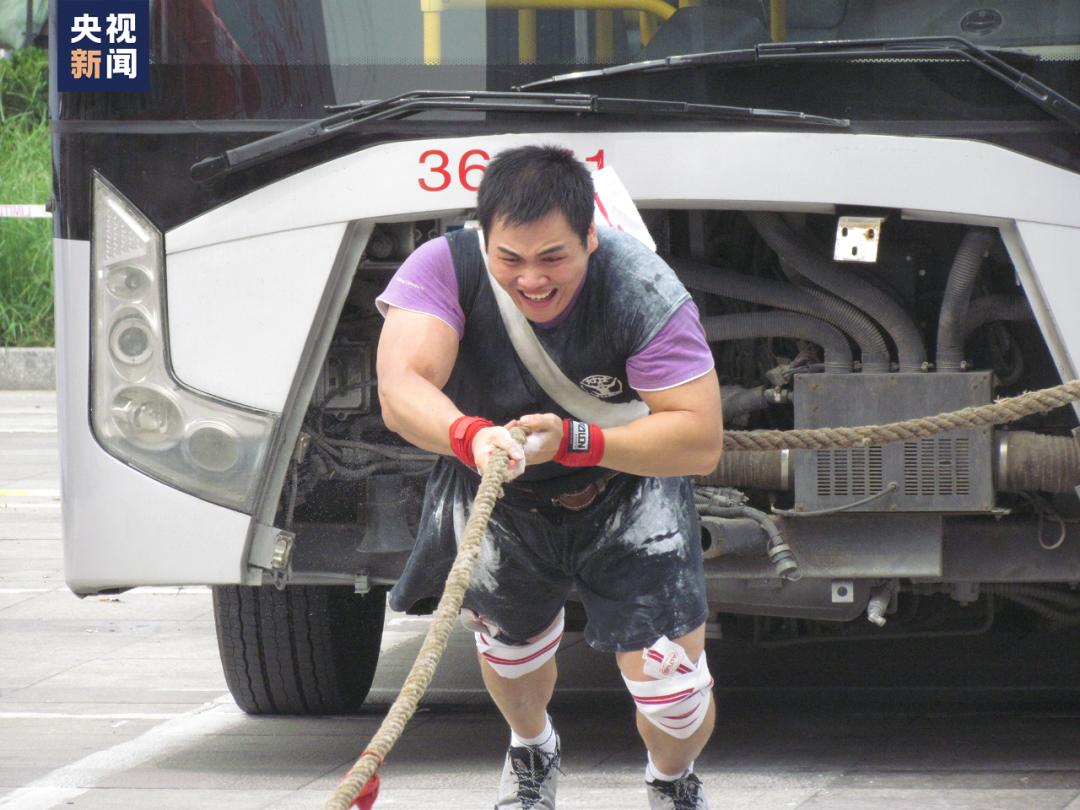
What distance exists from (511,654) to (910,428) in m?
1.08

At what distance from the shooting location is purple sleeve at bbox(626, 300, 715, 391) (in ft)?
13.0

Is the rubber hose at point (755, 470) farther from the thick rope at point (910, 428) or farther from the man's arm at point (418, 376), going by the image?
the man's arm at point (418, 376)

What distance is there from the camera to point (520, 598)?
173 inches

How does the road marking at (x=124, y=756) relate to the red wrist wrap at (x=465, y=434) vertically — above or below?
below

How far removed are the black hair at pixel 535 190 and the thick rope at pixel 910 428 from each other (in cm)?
100

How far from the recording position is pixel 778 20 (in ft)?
15.9

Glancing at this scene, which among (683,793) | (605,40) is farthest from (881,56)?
A: (683,793)

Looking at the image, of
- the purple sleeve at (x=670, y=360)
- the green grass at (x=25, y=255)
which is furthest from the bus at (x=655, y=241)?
the green grass at (x=25, y=255)

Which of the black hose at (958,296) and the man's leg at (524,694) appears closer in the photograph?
the man's leg at (524,694)

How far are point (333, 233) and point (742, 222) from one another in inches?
41.9

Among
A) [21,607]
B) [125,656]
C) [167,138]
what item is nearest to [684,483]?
[167,138]

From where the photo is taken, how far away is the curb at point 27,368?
16812mm

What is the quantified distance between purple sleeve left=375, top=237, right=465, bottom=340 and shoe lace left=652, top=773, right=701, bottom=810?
1149 millimetres

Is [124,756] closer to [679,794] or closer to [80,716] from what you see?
[80,716]
